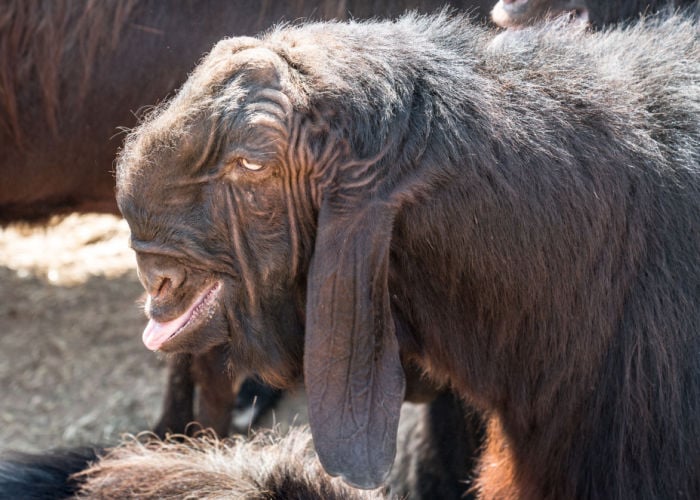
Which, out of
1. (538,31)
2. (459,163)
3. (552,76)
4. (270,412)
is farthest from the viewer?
(270,412)

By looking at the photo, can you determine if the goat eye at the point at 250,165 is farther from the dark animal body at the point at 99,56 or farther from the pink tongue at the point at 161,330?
the dark animal body at the point at 99,56

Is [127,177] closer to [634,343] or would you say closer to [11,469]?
[11,469]

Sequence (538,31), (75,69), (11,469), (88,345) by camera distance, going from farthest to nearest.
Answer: (88,345) < (75,69) < (11,469) < (538,31)

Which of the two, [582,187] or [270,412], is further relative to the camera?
[270,412]

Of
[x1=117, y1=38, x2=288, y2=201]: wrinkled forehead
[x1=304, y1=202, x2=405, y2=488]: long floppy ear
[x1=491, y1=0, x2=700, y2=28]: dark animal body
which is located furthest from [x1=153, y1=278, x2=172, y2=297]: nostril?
[x1=491, y1=0, x2=700, y2=28]: dark animal body

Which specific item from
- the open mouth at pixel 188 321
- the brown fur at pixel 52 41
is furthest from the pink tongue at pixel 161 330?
the brown fur at pixel 52 41

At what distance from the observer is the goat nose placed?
2.62 m

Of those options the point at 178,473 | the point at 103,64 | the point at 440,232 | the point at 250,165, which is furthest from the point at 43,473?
the point at 103,64

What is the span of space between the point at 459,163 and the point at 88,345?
→ 3.59m

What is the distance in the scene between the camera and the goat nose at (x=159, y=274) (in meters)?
2.62

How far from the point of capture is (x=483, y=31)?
291 centimetres

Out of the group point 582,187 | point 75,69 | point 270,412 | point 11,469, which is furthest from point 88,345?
point 582,187

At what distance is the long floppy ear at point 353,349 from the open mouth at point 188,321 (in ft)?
0.82

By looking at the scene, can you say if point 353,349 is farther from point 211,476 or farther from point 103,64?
point 103,64
